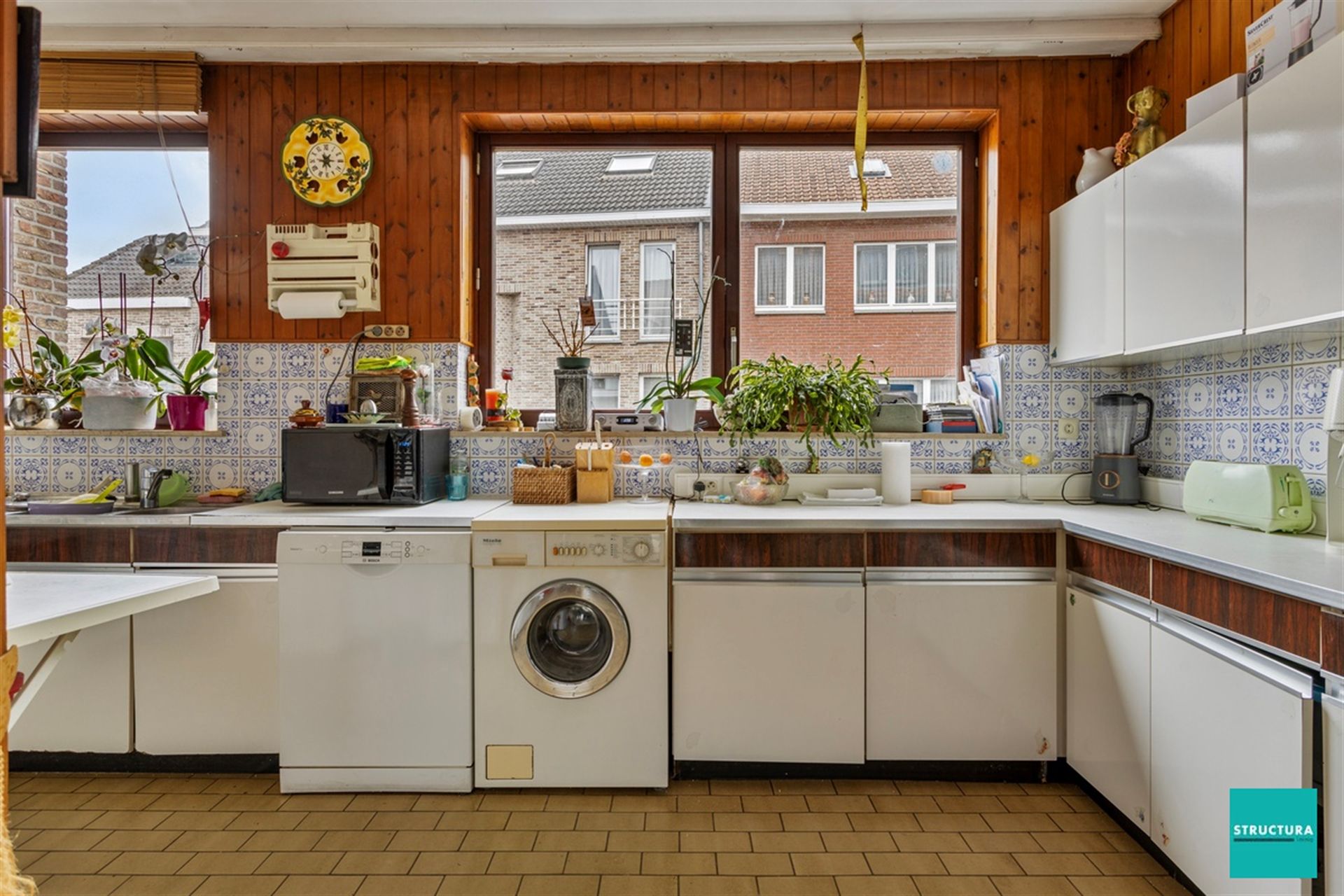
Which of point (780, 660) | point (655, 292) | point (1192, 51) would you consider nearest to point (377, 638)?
point (780, 660)

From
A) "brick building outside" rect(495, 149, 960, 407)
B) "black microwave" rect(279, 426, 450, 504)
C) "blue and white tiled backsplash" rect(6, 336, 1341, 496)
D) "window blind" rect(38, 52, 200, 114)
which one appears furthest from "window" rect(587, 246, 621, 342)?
"window blind" rect(38, 52, 200, 114)

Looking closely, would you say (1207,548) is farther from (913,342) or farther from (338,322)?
(338,322)

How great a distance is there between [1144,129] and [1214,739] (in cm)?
214

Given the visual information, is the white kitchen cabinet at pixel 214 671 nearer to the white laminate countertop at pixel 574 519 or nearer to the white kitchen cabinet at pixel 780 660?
the white laminate countertop at pixel 574 519

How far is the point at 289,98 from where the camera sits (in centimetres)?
331

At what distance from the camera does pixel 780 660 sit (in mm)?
2592

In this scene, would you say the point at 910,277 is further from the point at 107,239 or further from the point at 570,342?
the point at 107,239

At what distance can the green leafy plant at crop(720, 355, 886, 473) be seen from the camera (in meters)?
3.12

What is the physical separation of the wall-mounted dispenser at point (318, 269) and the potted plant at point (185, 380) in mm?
441

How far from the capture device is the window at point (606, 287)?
142 inches

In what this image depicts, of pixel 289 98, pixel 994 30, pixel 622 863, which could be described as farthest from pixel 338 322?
pixel 994 30

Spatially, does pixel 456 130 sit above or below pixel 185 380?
above

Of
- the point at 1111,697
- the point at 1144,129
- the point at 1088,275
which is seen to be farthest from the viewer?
the point at 1088,275

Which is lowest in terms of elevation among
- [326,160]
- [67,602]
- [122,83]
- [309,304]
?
[67,602]
